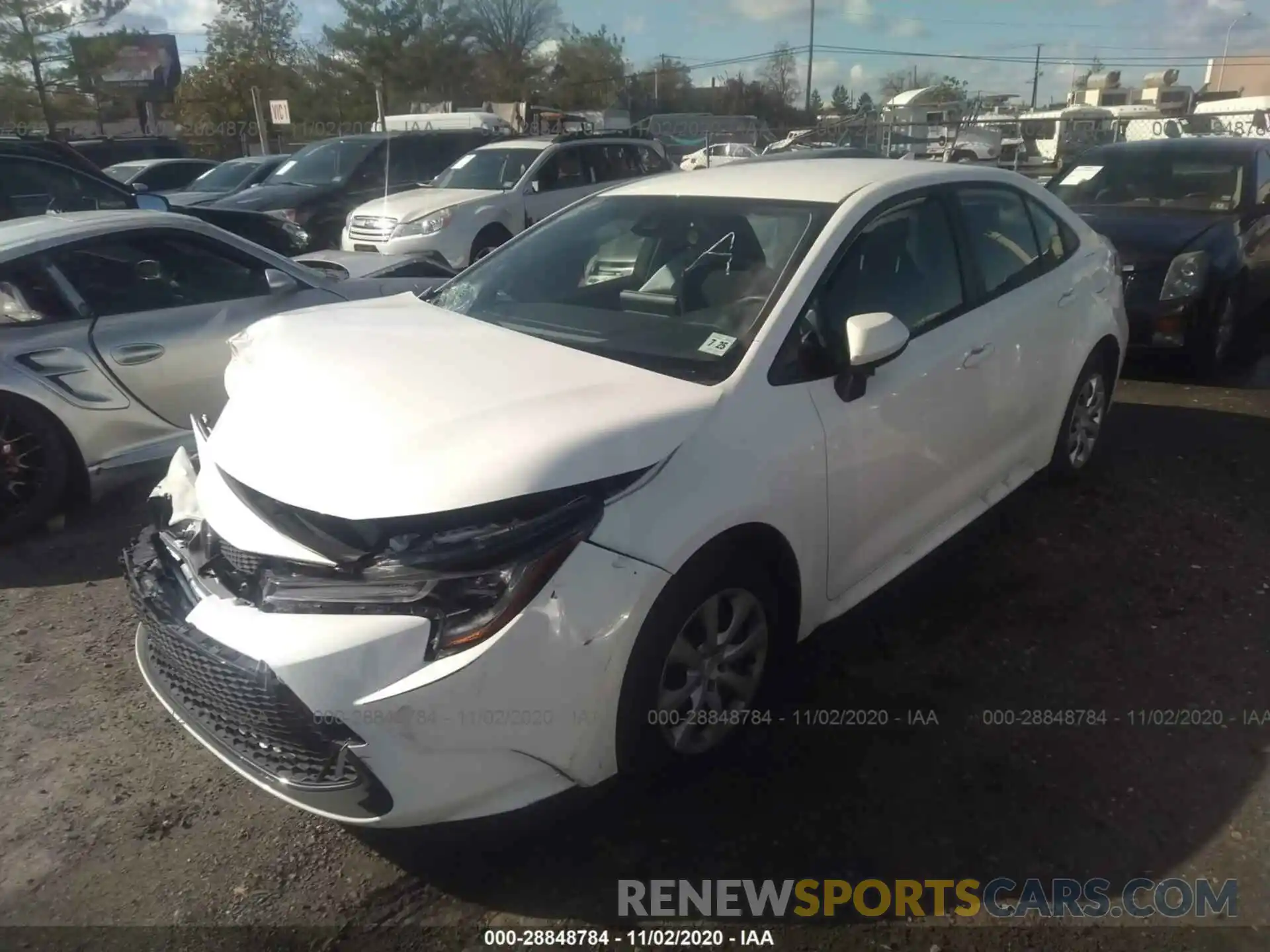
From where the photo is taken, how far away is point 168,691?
262 centimetres

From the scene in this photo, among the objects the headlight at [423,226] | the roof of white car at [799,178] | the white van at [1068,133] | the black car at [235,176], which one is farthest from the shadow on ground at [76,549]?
the white van at [1068,133]

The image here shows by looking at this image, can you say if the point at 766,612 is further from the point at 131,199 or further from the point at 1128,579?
the point at 131,199

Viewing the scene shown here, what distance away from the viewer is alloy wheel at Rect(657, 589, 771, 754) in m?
2.66

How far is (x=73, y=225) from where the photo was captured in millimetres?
4777

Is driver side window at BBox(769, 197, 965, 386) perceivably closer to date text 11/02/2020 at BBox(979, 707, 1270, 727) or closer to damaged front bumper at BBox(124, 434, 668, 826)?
damaged front bumper at BBox(124, 434, 668, 826)

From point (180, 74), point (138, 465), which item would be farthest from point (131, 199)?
point (180, 74)

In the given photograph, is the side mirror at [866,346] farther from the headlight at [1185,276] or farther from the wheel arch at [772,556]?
the headlight at [1185,276]

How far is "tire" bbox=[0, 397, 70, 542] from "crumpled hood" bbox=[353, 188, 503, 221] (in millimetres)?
6455

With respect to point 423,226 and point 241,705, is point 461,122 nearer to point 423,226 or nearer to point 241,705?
point 423,226

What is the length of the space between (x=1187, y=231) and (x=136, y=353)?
6.85 m

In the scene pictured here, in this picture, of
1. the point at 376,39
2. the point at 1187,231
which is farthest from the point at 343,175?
the point at 376,39

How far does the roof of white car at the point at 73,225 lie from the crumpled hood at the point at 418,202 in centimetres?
547

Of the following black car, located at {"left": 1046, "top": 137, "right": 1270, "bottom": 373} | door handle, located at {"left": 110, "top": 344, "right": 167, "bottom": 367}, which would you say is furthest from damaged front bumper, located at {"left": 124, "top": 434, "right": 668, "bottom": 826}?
black car, located at {"left": 1046, "top": 137, "right": 1270, "bottom": 373}

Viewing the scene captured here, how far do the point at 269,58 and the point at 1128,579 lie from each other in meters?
41.0
